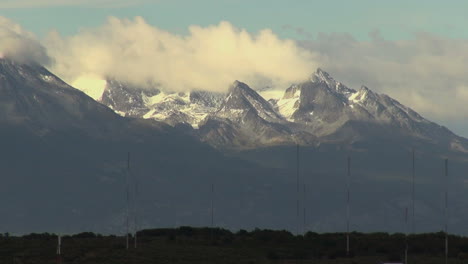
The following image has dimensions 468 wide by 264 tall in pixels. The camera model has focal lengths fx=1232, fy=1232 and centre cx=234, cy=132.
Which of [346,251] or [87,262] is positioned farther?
[346,251]

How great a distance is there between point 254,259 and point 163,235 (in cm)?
3966

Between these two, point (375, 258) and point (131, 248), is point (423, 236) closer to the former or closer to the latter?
point (375, 258)

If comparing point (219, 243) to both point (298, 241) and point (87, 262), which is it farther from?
point (87, 262)

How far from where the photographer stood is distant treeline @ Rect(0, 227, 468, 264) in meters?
144

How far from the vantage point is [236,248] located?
15912cm

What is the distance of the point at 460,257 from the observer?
14725 centimetres

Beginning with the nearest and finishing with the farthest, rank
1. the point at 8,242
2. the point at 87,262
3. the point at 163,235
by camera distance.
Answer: the point at 87,262, the point at 8,242, the point at 163,235

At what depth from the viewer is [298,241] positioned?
170000 mm

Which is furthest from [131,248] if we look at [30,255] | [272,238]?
[272,238]

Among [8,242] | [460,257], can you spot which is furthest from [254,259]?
[8,242]

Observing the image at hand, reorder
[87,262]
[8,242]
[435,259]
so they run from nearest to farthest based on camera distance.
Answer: [87,262] → [435,259] → [8,242]

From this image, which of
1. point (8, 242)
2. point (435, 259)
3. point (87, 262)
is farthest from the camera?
point (8, 242)

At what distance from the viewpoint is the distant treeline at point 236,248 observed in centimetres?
14362

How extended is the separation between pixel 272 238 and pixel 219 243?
9.54 meters
